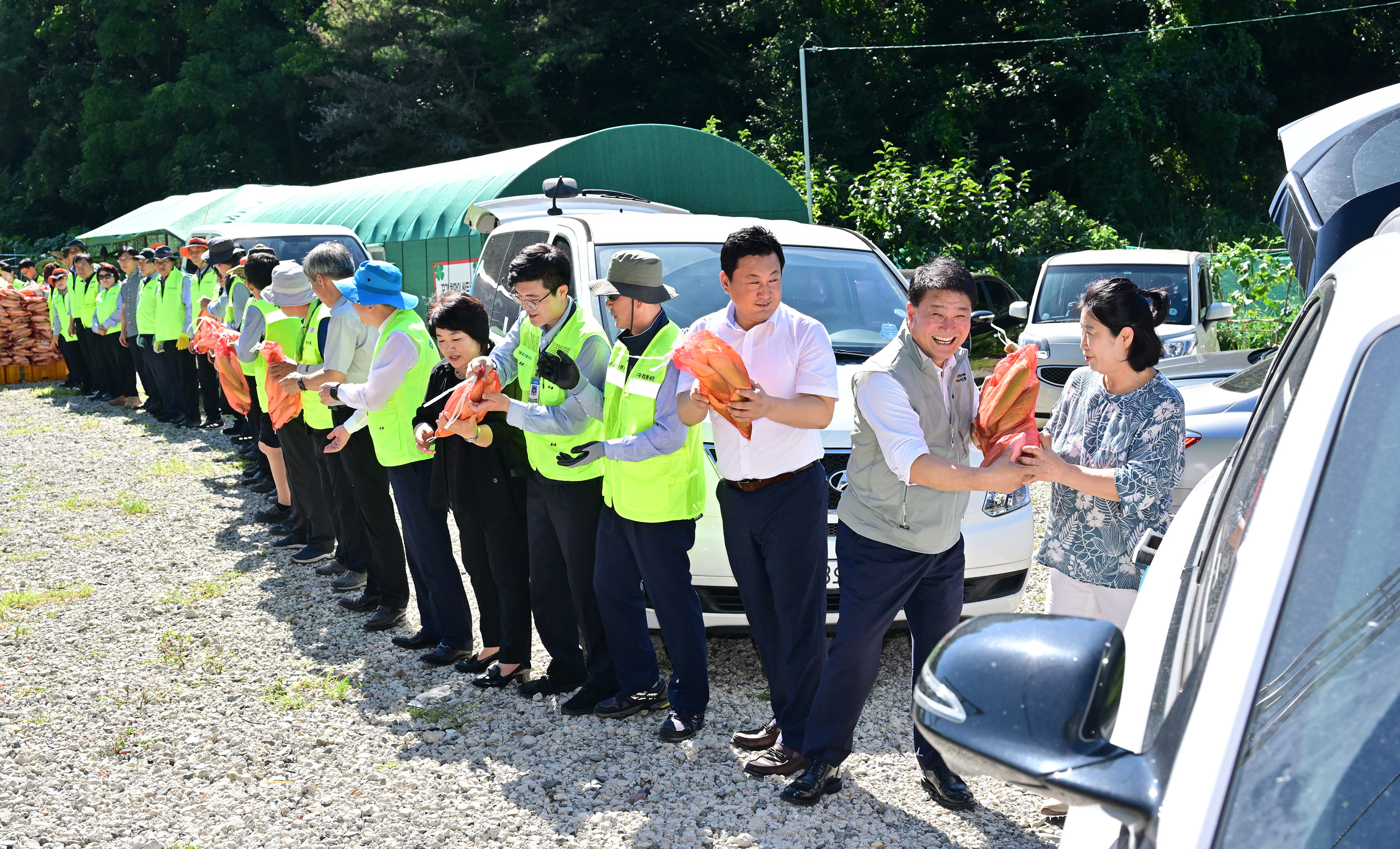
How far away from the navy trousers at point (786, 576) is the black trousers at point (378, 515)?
2.56m

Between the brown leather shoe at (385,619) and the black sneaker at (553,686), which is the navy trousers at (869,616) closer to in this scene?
the black sneaker at (553,686)

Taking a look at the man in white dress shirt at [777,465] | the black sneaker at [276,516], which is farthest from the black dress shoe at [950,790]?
the black sneaker at [276,516]

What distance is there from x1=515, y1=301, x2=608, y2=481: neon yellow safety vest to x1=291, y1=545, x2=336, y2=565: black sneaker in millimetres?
3572

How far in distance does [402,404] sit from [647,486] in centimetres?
177

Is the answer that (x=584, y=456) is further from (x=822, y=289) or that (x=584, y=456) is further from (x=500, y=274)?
(x=500, y=274)

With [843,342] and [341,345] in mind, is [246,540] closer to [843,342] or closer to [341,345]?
[341,345]

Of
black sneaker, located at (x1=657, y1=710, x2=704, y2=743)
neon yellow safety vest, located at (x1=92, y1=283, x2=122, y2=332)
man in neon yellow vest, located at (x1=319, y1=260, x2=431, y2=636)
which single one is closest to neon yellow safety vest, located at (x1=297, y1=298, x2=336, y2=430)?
man in neon yellow vest, located at (x1=319, y1=260, x2=431, y2=636)

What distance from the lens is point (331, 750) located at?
485 centimetres

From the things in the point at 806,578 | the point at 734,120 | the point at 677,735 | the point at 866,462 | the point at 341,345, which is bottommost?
the point at 677,735

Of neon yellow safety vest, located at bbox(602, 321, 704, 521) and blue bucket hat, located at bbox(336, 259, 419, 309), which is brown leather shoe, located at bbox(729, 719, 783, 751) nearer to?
neon yellow safety vest, located at bbox(602, 321, 704, 521)

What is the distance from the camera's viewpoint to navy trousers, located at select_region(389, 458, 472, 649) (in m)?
5.66

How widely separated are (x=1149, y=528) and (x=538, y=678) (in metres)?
2.95

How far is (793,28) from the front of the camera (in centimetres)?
3362

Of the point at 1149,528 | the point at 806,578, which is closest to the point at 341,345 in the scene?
the point at 806,578
